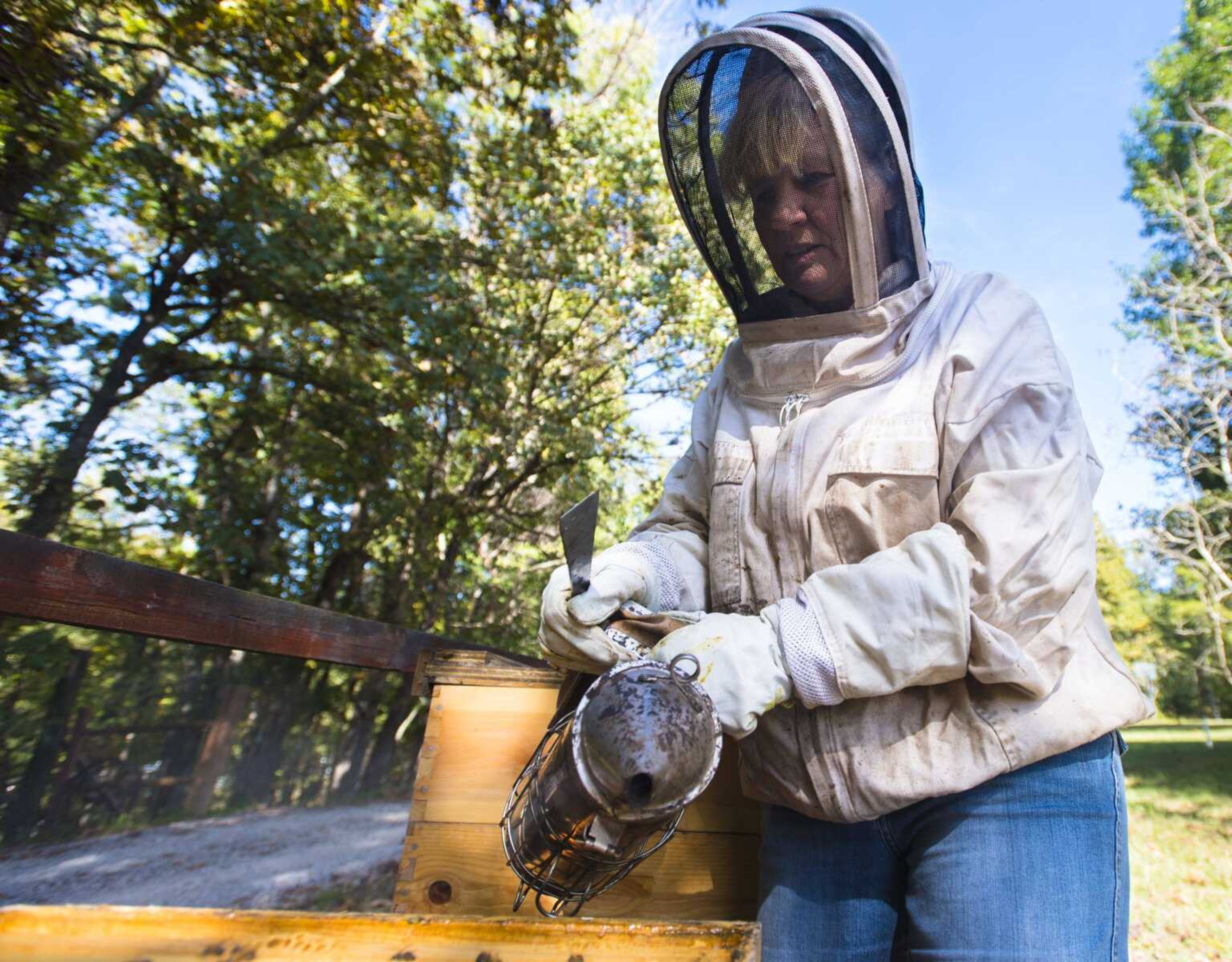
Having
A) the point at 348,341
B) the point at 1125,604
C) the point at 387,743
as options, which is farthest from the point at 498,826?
the point at 1125,604

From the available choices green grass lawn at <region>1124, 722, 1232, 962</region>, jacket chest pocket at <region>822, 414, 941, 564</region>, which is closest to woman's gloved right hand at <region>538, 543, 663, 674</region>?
jacket chest pocket at <region>822, 414, 941, 564</region>

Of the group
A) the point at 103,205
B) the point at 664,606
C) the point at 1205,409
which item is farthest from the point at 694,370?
the point at 1205,409

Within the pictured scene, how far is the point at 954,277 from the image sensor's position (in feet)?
5.35

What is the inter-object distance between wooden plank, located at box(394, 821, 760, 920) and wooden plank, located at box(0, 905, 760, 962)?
0.85 metres

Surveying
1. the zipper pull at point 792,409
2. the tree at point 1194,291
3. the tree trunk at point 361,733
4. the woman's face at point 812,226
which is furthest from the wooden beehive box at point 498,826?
the tree at point 1194,291

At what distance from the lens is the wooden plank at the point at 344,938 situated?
87cm

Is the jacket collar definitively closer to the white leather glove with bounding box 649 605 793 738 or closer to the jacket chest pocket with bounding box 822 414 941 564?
the jacket chest pocket with bounding box 822 414 941 564

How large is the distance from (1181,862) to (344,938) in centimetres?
850

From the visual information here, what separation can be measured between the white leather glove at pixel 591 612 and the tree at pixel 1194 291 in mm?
13534

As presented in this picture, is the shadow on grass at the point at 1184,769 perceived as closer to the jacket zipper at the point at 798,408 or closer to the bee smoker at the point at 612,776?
the jacket zipper at the point at 798,408

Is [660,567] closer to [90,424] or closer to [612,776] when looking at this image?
[612,776]

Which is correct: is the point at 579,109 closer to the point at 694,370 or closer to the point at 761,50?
the point at 694,370

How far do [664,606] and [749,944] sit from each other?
75cm

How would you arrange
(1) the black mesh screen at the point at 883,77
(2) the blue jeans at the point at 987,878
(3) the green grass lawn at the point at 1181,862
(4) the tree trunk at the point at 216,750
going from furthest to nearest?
(4) the tree trunk at the point at 216,750 → (3) the green grass lawn at the point at 1181,862 → (1) the black mesh screen at the point at 883,77 → (2) the blue jeans at the point at 987,878
